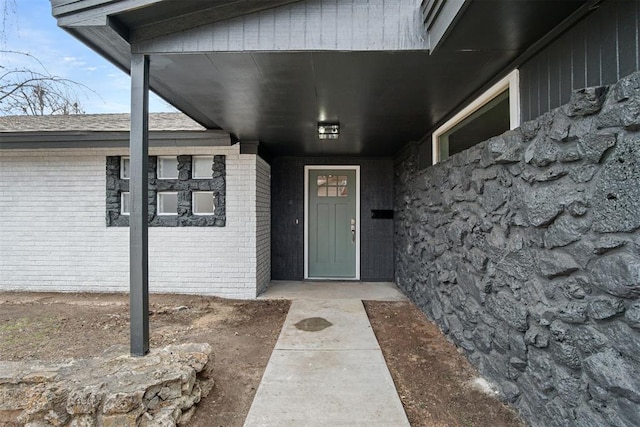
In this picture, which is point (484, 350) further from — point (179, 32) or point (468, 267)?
point (179, 32)

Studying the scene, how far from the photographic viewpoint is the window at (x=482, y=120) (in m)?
2.34

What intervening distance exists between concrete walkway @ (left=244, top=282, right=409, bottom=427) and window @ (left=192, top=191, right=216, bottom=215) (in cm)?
191

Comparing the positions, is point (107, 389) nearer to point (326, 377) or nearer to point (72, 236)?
point (326, 377)

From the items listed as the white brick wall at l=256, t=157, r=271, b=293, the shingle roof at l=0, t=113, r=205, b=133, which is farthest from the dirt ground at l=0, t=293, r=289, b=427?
the shingle roof at l=0, t=113, r=205, b=133

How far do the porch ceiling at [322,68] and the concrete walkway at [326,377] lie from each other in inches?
86.7

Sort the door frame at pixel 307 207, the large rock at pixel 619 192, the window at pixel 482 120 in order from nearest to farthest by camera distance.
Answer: the large rock at pixel 619 192 → the window at pixel 482 120 → the door frame at pixel 307 207

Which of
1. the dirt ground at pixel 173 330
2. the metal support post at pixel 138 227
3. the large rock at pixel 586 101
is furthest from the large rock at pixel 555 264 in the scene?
the metal support post at pixel 138 227

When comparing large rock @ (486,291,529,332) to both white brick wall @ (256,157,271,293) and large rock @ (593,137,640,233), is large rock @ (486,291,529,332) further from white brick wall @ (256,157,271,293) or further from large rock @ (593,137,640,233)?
white brick wall @ (256,157,271,293)

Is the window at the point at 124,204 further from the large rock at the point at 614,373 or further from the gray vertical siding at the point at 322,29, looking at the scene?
the large rock at the point at 614,373

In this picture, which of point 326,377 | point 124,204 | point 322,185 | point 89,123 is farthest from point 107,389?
point 89,123

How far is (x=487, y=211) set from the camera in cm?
252

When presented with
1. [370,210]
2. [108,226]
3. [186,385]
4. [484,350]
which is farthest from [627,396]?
[108,226]

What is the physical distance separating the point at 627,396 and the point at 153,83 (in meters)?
3.36

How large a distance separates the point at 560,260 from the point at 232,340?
110 inches
